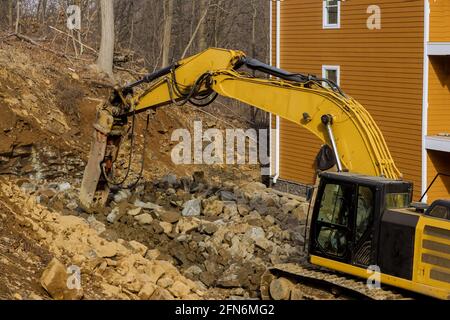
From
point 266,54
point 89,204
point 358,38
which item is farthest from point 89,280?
point 266,54

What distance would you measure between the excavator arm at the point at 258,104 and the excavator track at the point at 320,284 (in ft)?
5.61

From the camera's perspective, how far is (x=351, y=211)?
12.5 m

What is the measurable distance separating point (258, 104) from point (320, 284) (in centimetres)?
355

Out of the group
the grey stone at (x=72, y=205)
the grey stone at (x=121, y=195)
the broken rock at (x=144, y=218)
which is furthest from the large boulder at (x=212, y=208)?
the grey stone at (x=72, y=205)

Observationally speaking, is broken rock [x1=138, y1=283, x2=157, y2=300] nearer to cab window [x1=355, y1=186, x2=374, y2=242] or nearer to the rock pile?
the rock pile

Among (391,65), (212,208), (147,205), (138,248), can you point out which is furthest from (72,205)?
(391,65)

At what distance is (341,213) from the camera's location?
12695 mm

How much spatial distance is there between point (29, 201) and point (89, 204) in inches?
72.7

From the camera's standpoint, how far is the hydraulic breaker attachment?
1738 cm

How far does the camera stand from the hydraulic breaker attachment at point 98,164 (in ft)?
57.0

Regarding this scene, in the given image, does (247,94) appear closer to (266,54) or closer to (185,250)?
(185,250)

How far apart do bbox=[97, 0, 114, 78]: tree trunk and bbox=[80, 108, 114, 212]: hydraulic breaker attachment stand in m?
10.3

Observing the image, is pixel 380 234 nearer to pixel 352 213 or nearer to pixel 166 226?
pixel 352 213

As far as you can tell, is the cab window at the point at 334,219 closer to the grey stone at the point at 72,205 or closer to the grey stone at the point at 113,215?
the grey stone at the point at 113,215
